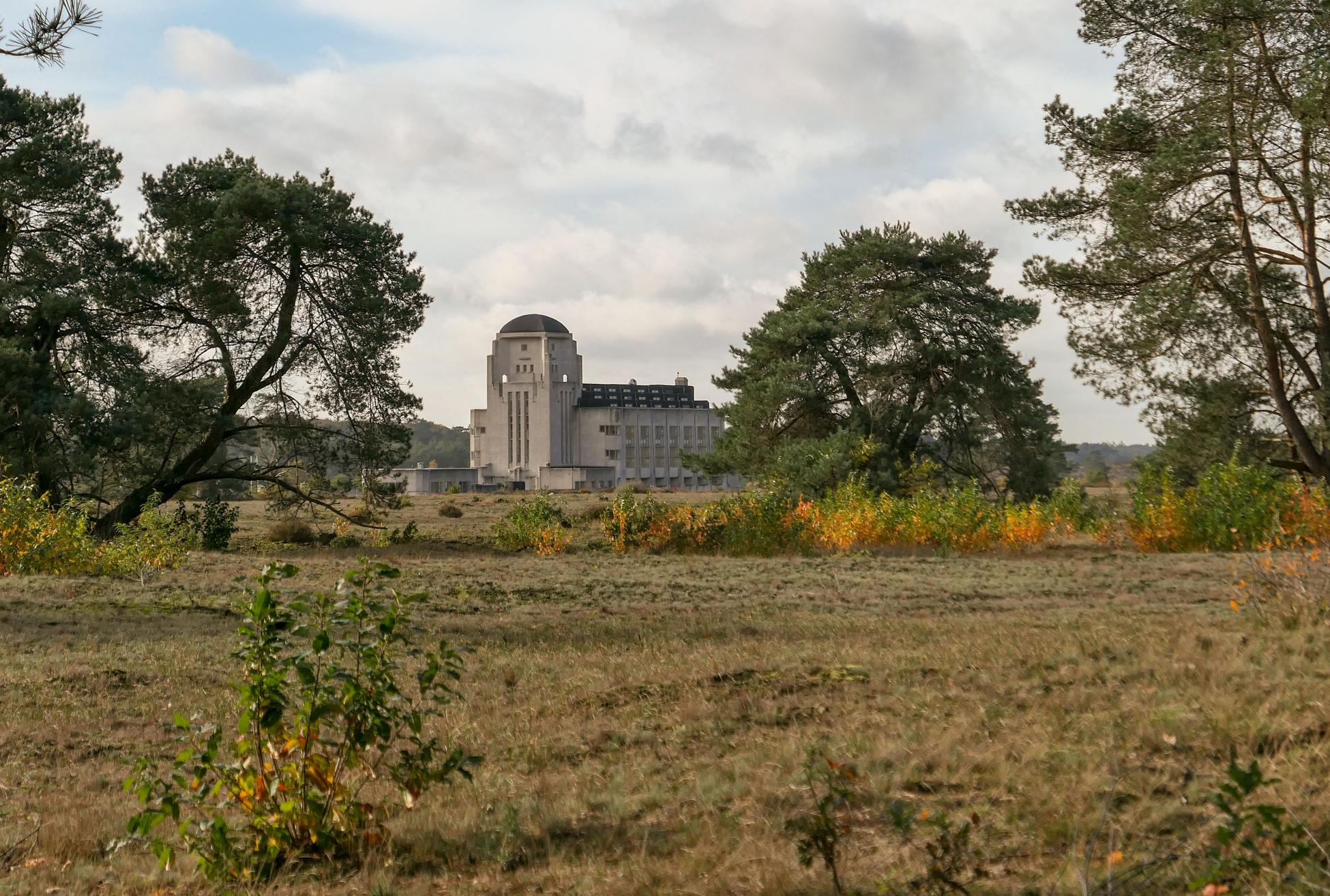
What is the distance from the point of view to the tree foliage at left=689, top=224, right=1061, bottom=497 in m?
27.9

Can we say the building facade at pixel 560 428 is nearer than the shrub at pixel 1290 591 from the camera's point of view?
No

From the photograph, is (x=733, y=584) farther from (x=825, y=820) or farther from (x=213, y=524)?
(x=213, y=524)

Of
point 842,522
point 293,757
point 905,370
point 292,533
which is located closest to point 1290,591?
point 293,757

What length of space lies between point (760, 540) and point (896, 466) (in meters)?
6.30

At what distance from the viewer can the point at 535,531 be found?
79.0 ft

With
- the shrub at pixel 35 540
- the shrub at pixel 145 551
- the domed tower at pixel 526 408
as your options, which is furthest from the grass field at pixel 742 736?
the domed tower at pixel 526 408

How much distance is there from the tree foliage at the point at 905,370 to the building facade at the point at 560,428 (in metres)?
79.8

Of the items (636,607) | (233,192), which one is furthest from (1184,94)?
(233,192)

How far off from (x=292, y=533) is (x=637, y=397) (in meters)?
93.0

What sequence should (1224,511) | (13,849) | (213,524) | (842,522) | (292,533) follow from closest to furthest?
(13,849) → (1224,511) → (842,522) → (213,524) → (292,533)

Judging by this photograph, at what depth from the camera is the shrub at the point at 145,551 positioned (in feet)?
54.6

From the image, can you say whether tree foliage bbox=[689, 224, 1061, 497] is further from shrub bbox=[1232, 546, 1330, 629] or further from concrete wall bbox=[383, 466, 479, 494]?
concrete wall bbox=[383, 466, 479, 494]

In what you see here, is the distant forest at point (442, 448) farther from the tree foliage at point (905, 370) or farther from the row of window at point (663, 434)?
the tree foliage at point (905, 370)

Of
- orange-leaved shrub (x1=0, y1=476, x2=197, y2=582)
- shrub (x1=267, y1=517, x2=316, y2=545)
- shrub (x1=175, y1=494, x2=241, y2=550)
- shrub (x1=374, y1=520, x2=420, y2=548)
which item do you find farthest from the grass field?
shrub (x1=267, y1=517, x2=316, y2=545)
